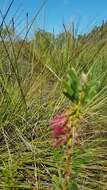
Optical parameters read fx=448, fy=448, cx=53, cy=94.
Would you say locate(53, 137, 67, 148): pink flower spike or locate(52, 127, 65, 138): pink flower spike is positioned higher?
locate(52, 127, 65, 138): pink flower spike

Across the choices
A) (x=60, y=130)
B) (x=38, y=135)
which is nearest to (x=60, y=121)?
(x=60, y=130)

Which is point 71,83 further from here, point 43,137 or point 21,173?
point 43,137

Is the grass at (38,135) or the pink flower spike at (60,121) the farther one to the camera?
the grass at (38,135)

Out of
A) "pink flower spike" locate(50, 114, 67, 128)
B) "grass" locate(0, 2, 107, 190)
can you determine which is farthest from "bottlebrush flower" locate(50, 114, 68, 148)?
"grass" locate(0, 2, 107, 190)

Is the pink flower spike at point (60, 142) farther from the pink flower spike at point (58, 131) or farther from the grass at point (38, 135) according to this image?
the grass at point (38, 135)

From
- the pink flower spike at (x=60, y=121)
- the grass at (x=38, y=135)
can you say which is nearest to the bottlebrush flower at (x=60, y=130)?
the pink flower spike at (x=60, y=121)

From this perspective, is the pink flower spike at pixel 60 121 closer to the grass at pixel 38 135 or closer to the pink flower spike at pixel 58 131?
the pink flower spike at pixel 58 131

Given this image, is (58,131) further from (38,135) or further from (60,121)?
(38,135)

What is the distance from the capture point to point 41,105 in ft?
8.53

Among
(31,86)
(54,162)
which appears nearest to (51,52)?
(31,86)

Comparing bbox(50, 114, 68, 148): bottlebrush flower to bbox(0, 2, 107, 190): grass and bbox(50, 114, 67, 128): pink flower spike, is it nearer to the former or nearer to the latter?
bbox(50, 114, 67, 128): pink flower spike

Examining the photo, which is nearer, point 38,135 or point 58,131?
point 58,131

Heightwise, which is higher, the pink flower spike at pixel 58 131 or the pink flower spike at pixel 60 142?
the pink flower spike at pixel 58 131

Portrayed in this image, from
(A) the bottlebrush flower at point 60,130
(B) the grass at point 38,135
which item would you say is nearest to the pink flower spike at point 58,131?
(A) the bottlebrush flower at point 60,130
